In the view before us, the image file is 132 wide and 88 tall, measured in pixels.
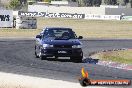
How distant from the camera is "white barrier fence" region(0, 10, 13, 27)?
51344 mm

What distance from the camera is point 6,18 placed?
51594 mm

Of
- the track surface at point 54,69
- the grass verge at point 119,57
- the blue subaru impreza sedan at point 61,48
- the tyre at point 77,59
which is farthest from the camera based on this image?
the grass verge at point 119,57

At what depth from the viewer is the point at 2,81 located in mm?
14094

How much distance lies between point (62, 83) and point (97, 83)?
8.02 feet

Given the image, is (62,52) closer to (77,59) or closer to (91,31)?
(77,59)

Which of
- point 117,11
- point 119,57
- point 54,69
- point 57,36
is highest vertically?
point 57,36

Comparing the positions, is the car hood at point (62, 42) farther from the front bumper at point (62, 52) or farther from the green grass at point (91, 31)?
the green grass at point (91, 31)

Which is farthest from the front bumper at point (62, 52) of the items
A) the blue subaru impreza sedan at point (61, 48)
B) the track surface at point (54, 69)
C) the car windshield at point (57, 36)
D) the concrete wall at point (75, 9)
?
the concrete wall at point (75, 9)

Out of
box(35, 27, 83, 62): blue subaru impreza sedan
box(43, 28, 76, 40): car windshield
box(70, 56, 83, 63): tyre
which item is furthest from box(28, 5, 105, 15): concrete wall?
box(35, 27, 83, 62): blue subaru impreza sedan

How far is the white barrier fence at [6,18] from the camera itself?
5134cm

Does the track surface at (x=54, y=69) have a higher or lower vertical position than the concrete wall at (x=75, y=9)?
higher

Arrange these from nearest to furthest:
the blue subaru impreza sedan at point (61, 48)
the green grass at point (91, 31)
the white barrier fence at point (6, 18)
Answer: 1. the blue subaru impreza sedan at point (61, 48)
2. the green grass at point (91, 31)
3. the white barrier fence at point (6, 18)

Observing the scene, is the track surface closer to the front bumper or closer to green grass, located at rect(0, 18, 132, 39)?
the front bumper

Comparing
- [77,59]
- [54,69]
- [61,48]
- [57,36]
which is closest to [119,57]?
[77,59]
